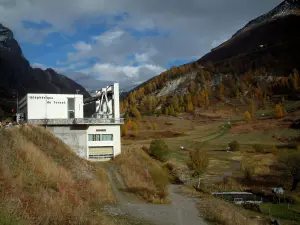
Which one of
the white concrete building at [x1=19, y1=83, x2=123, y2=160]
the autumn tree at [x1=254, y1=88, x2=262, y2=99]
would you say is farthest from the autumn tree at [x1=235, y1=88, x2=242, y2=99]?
the white concrete building at [x1=19, y1=83, x2=123, y2=160]

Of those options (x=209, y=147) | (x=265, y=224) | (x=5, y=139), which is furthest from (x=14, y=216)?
(x=209, y=147)

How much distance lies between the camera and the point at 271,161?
2328 inches

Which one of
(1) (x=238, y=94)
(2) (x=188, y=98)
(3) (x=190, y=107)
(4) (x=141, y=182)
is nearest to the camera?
(4) (x=141, y=182)

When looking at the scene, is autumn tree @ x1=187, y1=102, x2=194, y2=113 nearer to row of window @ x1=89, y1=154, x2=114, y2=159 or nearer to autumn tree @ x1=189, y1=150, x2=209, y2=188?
autumn tree @ x1=189, y1=150, x2=209, y2=188

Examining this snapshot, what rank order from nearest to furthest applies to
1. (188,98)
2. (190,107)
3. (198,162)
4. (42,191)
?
1. (42,191)
2. (198,162)
3. (190,107)
4. (188,98)

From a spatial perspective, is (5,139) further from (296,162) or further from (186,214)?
(296,162)

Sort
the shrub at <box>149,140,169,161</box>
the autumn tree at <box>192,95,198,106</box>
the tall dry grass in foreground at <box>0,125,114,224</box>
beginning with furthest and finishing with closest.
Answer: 1. the autumn tree at <box>192,95,198,106</box>
2. the shrub at <box>149,140,169,161</box>
3. the tall dry grass in foreground at <box>0,125,114,224</box>

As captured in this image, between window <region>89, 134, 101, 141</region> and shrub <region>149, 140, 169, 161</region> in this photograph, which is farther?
shrub <region>149, 140, 169, 161</region>

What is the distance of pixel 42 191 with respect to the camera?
13.7m

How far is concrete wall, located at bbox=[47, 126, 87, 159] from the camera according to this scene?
37219 mm

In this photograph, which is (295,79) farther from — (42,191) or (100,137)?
(42,191)

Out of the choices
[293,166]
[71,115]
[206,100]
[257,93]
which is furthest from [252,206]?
[257,93]

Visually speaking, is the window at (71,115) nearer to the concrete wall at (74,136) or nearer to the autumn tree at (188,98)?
the concrete wall at (74,136)

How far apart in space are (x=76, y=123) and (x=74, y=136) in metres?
1.63
